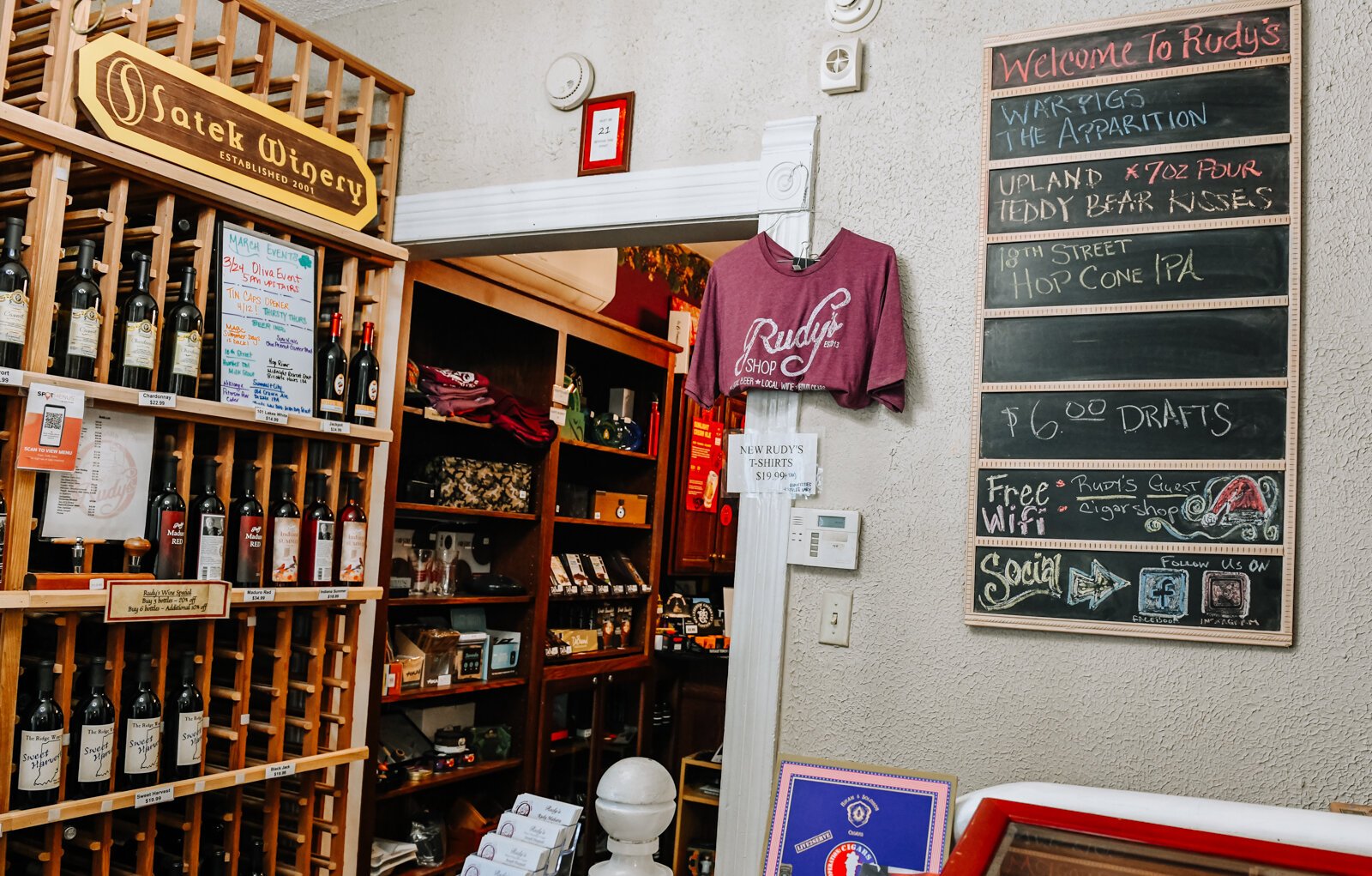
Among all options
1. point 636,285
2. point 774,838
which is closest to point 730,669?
point 774,838

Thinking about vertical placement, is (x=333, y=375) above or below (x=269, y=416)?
above

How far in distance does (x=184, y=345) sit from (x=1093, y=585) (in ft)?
7.34

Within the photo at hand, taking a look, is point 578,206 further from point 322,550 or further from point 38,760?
point 38,760

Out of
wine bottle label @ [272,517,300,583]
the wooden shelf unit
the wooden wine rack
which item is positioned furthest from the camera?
the wooden shelf unit

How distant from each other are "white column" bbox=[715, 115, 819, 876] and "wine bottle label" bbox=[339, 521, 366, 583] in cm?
116

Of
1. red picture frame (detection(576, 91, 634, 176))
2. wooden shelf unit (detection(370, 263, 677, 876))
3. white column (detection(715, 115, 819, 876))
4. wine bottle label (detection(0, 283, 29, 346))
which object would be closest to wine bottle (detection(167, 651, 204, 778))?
wine bottle label (detection(0, 283, 29, 346))

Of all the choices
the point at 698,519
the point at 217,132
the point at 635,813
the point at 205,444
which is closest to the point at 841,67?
the point at 217,132

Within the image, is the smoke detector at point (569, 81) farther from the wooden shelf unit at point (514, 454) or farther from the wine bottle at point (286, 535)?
the wine bottle at point (286, 535)

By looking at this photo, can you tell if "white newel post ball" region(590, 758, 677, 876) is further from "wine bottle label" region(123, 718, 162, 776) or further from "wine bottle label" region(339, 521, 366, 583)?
"wine bottle label" region(339, 521, 366, 583)

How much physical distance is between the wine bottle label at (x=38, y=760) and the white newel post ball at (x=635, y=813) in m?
1.77

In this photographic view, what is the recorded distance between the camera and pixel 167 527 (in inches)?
102

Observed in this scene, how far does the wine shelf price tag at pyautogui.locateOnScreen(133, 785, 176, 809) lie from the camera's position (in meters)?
2.49

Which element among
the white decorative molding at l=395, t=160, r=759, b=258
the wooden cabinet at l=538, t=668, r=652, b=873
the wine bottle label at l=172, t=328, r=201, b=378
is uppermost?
the white decorative molding at l=395, t=160, r=759, b=258

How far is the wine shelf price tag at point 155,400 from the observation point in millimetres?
2482
